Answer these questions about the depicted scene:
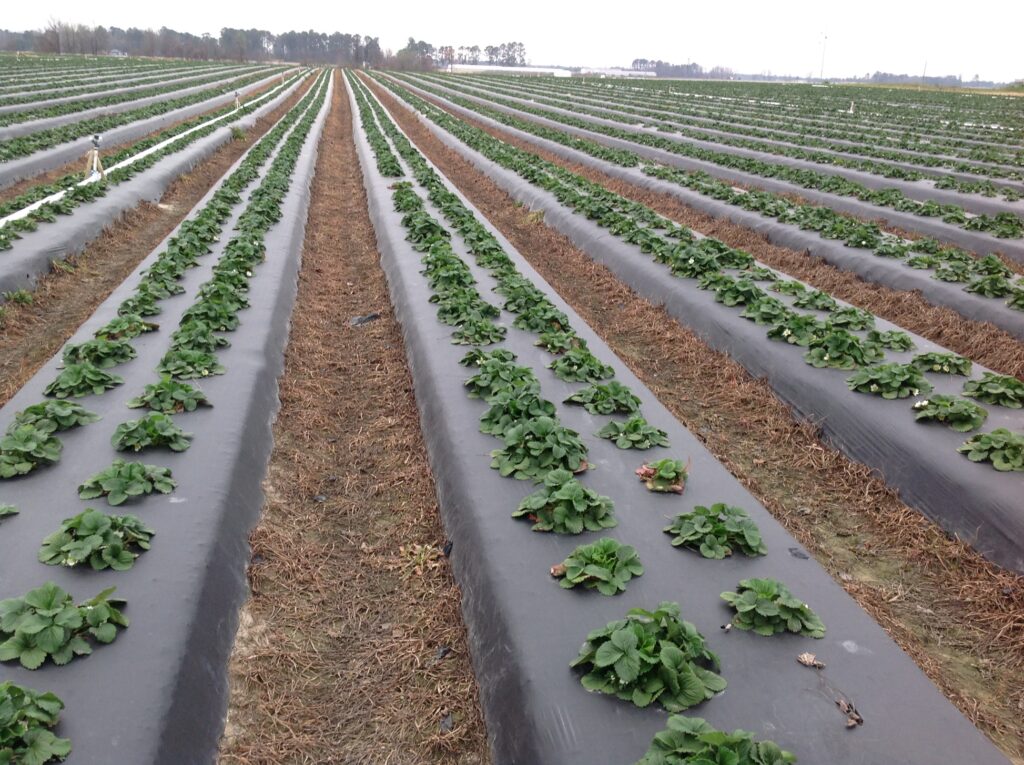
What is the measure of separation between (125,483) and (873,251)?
1293 cm

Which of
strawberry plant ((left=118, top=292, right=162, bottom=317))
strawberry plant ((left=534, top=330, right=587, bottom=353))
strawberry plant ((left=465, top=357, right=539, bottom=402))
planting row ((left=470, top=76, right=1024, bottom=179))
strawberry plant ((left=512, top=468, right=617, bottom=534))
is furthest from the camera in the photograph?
planting row ((left=470, top=76, right=1024, bottom=179))

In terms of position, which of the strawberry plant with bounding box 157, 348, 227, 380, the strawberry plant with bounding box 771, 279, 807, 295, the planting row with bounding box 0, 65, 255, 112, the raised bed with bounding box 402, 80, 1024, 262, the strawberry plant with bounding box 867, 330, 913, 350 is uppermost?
the planting row with bounding box 0, 65, 255, 112

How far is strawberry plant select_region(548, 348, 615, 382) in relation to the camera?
786 centimetres

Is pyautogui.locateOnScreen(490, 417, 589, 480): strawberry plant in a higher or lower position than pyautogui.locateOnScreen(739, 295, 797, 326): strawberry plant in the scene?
lower

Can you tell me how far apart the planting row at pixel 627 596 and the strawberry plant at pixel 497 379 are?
3 centimetres

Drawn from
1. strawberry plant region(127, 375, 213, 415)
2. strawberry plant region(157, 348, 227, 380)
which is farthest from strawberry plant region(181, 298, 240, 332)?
strawberry plant region(127, 375, 213, 415)

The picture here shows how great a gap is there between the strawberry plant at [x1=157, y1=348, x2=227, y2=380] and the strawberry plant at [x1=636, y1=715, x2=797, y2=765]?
601cm

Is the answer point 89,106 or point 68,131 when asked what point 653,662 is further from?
point 89,106

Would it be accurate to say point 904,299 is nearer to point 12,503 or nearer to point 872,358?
point 872,358

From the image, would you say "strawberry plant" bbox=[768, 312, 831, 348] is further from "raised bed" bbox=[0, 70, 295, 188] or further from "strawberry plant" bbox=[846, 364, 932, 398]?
"raised bed" bbox=[0, 70, 295, 188]

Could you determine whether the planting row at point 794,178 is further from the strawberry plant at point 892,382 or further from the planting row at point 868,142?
the strawberry plant at point 892,382

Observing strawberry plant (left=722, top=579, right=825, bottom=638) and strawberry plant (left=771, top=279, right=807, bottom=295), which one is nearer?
strawberry plant (left=722, top=579, right=825, bottom=638)

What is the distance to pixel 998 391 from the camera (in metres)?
7.29

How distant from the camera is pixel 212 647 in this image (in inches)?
180
